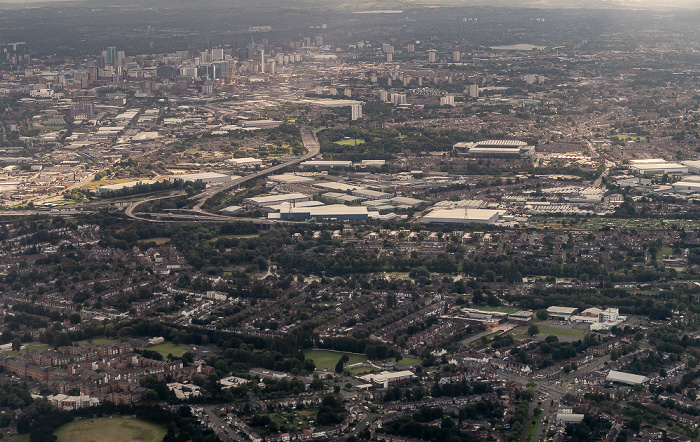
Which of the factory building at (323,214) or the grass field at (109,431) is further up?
the grass field at (109,431)

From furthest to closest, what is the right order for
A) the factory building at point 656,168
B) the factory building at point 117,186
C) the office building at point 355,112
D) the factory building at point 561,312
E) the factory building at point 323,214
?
the office building at point 355,112
the factory building at point 656,168
the factory building at point 117,186
the factory building at point 323,214
the factory building at point 561,312

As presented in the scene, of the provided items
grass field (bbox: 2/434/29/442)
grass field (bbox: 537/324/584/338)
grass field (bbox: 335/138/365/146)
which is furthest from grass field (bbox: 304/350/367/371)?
grass field (bbox: 335/138/365/146)

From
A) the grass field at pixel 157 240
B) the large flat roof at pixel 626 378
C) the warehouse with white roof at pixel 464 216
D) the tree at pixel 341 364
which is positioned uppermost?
the large flat roof at pixel 626 378

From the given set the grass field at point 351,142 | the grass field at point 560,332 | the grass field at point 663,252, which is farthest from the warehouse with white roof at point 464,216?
the grass field at point 351,142

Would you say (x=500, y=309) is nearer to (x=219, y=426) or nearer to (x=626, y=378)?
(x=626, y=378)

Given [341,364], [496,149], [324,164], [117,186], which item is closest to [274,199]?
[117,186]

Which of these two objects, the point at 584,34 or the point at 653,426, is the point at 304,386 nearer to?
the point at 653,426

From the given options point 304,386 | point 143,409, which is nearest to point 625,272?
point 304,386

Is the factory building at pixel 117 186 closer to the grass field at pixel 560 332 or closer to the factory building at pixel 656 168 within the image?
the factory building at pixel 656 168
